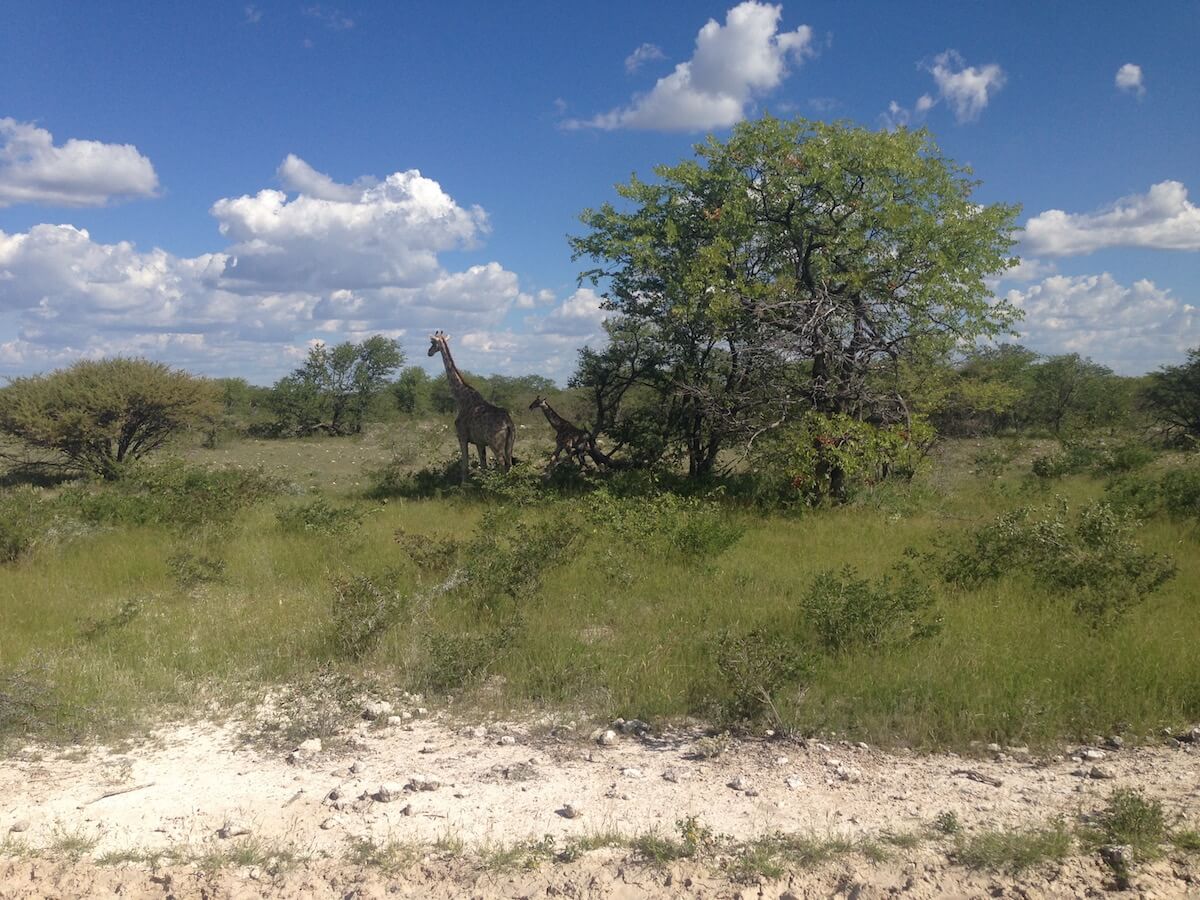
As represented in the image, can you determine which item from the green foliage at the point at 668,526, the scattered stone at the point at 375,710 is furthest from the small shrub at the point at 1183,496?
the scattered stone at the point at 375,710

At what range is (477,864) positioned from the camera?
3.86 metres

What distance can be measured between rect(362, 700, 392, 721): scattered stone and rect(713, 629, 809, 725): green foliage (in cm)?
223

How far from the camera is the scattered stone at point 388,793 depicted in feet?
14.7

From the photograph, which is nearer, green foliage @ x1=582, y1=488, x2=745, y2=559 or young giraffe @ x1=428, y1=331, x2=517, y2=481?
green foliage @ x1=582, y1=488, x2=745, y2=559

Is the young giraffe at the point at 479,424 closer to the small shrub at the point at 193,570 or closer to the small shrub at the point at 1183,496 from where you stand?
the small shrub at the point at 193,570

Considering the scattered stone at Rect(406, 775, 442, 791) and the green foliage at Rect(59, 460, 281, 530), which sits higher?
the green foliage at Rect(59, 460, 281, 530)

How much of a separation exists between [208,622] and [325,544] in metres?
3.05

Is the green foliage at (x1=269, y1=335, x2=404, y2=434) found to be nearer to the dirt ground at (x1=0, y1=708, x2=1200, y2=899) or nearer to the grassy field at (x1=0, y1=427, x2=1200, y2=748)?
the grassy field at (x1=0, y1=427, x2=1200, y2=748)

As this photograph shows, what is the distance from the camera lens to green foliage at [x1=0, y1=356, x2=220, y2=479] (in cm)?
1802

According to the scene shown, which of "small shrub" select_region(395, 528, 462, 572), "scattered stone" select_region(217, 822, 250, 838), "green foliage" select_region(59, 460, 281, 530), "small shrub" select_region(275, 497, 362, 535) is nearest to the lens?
"scattered stone" select_region(217, 822, 250, 838)

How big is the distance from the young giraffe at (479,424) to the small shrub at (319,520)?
3657 mm

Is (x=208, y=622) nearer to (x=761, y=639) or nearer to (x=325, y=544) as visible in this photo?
(x=325, y=544)

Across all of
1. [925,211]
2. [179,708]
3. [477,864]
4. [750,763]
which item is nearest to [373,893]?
[477,864]

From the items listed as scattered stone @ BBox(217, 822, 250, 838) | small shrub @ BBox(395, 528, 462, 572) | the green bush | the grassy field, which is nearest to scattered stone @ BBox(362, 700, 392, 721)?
the grassy field
